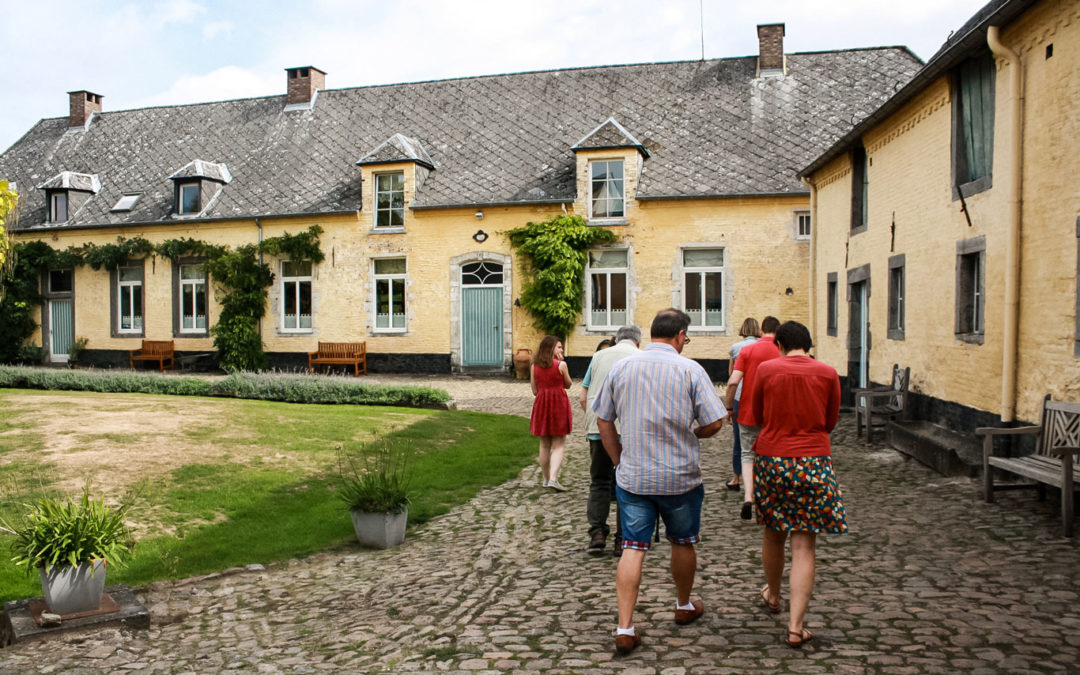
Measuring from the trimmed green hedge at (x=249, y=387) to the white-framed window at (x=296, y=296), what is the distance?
18.4ft

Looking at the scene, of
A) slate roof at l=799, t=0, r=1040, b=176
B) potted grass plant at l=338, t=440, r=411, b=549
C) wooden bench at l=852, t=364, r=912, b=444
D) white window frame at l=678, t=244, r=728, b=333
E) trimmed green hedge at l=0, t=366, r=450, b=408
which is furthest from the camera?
white window frame at l=678, t=244, r=728, b=333

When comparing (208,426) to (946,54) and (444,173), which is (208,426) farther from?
(444,173)

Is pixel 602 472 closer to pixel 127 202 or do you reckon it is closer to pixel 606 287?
pixel 606 287

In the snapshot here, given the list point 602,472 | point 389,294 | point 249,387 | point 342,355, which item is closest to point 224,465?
point 602,472

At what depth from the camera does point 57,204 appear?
27.0 meters

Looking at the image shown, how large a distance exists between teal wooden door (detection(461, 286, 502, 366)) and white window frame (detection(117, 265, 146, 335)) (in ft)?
32.9

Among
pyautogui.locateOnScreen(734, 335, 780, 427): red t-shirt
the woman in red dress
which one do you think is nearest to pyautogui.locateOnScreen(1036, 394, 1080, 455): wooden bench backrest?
pyautogui.locateOnScreen(734, 335, 780, 427): red t-shirt

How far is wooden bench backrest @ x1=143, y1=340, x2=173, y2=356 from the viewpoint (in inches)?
1007

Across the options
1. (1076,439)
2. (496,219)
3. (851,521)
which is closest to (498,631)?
(851,521)

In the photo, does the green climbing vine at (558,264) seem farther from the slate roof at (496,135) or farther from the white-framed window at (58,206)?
the white-framed window at (58,206)

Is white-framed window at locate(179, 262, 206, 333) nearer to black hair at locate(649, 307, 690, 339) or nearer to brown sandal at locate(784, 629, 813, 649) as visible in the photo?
Result: black hair at locate(649, 307, 690, 339)

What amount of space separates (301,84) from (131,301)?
26.7 ft

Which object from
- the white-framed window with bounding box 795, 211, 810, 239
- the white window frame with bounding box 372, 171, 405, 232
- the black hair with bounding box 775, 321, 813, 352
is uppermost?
the white window frame with bounding box 372, 171, 405, 232

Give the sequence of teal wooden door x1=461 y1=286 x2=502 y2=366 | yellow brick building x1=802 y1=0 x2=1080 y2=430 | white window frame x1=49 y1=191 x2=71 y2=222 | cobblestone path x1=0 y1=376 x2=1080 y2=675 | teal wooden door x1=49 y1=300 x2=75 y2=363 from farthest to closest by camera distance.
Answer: teal wooden door x1=49 y1=300 x2=75 y2=363
white window frame x1=49 y1=191 x2=71 y2=222
teal wooden door x1=461 y1=286 x2=502 y2=366
yellow brick building x1=802 y1=0 x2=1080 y2=430
cobblestone path x1=0 y1=376 x2=1080 y2=675
